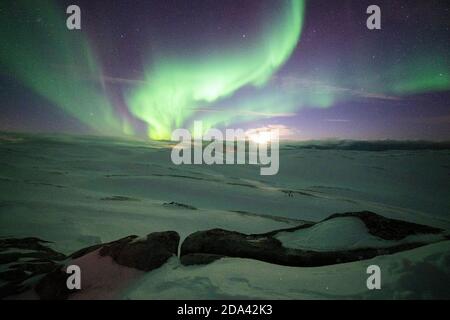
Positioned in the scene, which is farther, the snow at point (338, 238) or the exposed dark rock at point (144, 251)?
the snow at point (338, 238)

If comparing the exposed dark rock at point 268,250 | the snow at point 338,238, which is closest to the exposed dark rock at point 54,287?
the exposed dark rock at point 268,250

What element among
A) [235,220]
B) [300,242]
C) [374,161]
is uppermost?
[374,161]

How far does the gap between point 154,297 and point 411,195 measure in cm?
826

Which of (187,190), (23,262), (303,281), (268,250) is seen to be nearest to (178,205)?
(187,190)

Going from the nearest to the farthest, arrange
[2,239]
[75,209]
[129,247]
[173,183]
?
[129,247]
[2,239]
[75,209]
[173,183]

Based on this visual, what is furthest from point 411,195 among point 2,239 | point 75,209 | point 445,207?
point 2,239

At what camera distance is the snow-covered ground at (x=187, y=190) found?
656 centimetres

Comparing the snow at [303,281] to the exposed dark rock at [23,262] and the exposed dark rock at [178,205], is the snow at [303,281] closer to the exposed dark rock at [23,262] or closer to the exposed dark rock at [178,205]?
the exposed dark rock at [23,262]

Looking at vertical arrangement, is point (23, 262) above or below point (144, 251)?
below

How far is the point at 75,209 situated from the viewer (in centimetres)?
724

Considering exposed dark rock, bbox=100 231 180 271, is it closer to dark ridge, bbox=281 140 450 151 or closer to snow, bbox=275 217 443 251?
snow, bbox=275 217 443 251

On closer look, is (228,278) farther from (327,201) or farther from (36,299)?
(327,201)

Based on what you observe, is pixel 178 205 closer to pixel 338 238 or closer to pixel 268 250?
pixel 268 250

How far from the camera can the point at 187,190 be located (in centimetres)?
893
